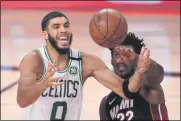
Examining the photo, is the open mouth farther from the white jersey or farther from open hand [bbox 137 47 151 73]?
open hand [bbox 137 47 151 73]

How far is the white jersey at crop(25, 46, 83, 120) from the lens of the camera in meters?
2.92

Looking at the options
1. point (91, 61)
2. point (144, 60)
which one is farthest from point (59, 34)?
point (144, 60)

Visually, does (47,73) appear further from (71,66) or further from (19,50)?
(19,50)

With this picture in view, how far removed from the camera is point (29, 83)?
274 centimetres

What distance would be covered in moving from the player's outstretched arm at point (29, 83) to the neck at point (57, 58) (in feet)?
0.32

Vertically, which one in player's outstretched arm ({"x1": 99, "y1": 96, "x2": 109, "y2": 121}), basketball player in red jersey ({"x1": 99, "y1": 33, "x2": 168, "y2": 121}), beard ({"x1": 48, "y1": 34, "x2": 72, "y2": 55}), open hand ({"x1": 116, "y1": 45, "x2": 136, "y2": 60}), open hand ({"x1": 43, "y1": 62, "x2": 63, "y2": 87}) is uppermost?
beard ({"x1": 48, "y1": 34, "x2": 72, "y2": 55})

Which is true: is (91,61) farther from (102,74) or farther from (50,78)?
(50,78)

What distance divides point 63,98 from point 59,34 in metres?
0.38

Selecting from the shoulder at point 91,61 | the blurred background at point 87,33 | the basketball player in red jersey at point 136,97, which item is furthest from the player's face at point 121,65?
the blurred background at point 87,33

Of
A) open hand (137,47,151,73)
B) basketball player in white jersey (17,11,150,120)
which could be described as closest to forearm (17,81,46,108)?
basketball player in white jersey (17,11,150,120)

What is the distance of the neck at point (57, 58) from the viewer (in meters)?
2.94

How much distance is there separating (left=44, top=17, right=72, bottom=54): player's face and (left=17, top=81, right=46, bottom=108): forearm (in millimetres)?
284

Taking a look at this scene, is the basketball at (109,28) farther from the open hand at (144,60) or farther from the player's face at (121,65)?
the open hand at (144,60)

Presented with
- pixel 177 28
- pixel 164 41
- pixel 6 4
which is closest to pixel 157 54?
pixel 164 41
